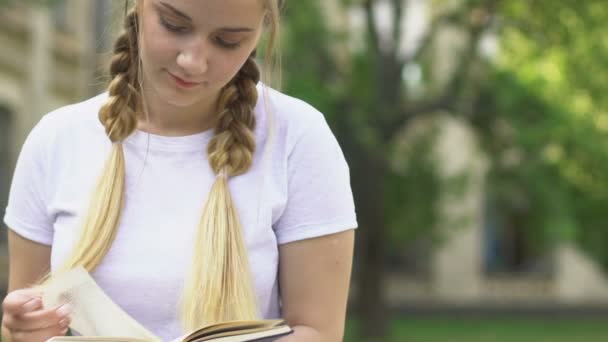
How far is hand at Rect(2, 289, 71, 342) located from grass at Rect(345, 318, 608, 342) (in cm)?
1598

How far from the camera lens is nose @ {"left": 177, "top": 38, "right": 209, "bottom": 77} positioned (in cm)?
186

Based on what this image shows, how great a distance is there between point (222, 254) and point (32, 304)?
1.05 ft

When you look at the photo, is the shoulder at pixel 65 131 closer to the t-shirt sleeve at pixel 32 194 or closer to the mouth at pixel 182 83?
the t-shirt sleeve at pixel 32 194

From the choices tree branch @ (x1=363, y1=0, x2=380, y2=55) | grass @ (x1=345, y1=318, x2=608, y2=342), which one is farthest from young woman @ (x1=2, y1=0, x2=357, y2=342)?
grass @ (x1=345, y1=318, x2=608, y2=342)

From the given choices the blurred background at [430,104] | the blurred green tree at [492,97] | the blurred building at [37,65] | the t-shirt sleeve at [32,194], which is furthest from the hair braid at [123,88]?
the blurred building at [37,65]

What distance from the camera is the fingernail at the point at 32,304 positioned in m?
1.87

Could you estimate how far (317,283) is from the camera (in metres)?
1.94

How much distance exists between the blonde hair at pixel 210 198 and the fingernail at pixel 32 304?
8cm

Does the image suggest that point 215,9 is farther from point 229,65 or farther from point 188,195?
point 188,195

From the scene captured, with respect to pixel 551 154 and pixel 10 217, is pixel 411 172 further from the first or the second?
pixel 10 217

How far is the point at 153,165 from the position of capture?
6.64ft

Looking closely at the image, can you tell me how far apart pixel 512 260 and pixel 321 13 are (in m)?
9.46

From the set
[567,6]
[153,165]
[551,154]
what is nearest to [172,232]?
[153,165]

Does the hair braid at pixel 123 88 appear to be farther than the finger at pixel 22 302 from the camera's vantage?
Yes
